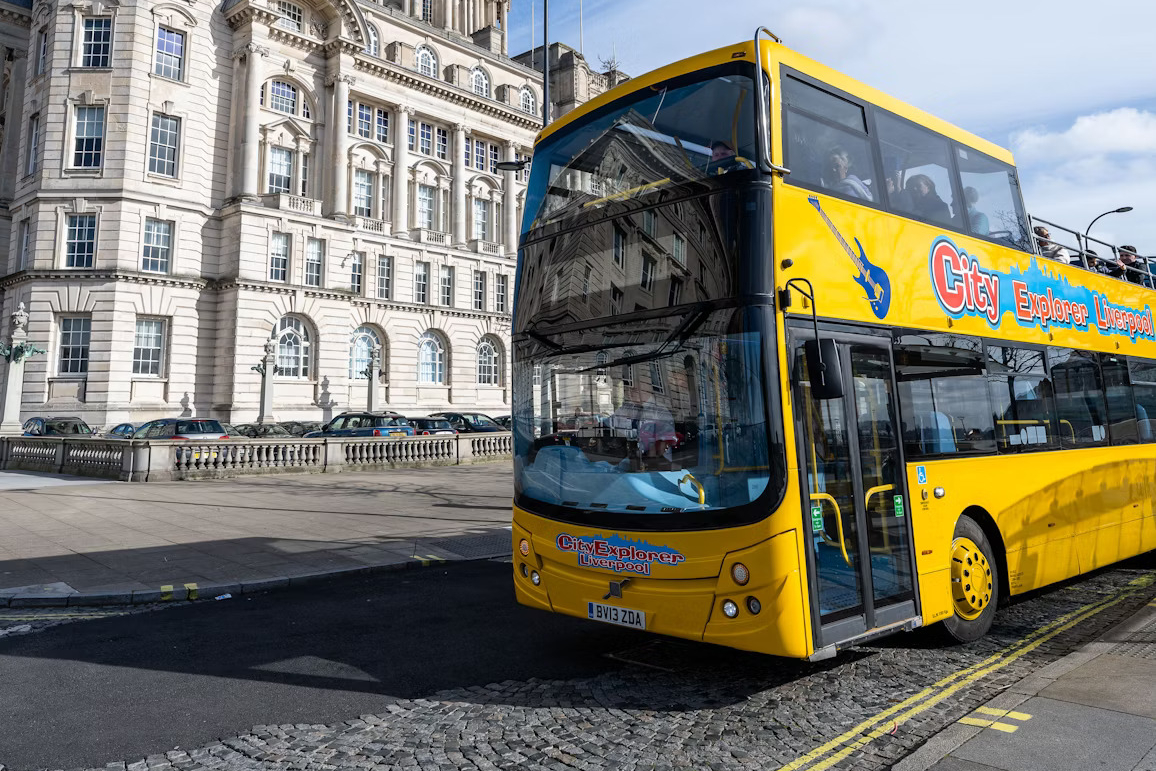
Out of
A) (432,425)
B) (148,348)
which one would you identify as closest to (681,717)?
(432,425)

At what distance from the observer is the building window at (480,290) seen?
2040 inches

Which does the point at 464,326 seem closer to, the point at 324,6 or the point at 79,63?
the point at 324,6

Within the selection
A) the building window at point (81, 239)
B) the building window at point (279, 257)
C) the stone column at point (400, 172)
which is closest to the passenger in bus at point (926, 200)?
the building window at point (279, 257)

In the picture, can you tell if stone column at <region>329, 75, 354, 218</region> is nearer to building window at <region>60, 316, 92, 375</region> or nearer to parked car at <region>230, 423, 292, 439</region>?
building window at <region>60, 316, 92, 375</region>

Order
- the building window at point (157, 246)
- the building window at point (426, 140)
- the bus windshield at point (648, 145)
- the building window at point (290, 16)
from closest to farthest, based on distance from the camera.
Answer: the bus windshield at point (648, 145) → the building window at point (157, 246) → the building window at point (290, 16) → the building window at point (426, 140)

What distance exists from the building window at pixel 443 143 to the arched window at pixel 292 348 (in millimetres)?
17079

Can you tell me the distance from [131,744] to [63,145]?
4130cm

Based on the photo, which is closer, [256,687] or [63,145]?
[256,687]

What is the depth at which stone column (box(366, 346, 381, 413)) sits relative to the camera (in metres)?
43.2

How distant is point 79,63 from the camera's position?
3641cm

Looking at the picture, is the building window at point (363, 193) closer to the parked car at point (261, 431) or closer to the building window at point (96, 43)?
the building window at point (96, 43)

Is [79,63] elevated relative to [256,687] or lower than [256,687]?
elevated

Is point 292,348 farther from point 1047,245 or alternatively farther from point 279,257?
point 1047,245

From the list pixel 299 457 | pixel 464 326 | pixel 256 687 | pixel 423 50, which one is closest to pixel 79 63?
pixel 423 50
